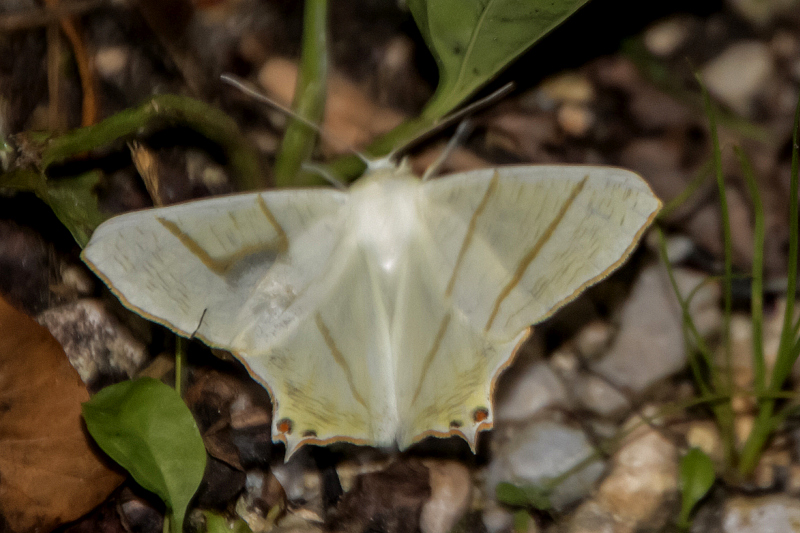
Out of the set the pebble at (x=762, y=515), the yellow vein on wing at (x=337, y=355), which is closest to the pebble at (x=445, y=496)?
the yellow vein on wing at (x=337, y=355)

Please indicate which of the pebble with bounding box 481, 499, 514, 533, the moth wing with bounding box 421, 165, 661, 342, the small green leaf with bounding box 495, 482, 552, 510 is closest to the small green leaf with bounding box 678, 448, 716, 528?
the small green leaf with bounding box 495, 482, 552, 510

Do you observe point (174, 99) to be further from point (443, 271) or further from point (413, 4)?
point (443, 271)

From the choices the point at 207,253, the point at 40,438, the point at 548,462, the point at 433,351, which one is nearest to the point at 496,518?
the point at 548,462

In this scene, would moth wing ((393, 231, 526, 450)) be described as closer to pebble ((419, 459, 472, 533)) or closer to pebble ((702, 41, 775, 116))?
pebble ((419, 459, 472, 533))

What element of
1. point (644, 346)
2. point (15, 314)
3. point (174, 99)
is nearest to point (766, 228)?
point (644, 346)

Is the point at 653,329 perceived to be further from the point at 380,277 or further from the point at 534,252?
the point at 380,277

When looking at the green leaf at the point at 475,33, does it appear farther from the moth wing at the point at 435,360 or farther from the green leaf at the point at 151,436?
the green leaf at the point at 151,436

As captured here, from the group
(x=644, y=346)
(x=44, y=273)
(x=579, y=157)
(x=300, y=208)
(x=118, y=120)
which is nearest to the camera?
(x=300, y=208)
